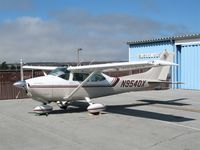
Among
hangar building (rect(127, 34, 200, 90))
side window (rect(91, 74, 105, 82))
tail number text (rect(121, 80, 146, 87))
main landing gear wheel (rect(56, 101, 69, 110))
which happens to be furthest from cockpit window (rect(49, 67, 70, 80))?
hangar building (rect(127, 34, 200, 90))

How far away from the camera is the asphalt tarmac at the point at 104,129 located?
884cm

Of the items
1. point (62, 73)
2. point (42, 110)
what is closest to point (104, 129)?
point (42, 110)

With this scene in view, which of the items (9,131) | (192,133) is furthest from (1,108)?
(192,133)

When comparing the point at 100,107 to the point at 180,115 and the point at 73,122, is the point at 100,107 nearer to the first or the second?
the point at 73,122

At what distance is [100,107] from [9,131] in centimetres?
437

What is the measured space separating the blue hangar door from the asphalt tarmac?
38.0 feet

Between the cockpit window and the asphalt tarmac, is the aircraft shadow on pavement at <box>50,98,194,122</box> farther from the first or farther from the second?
the cockpit window

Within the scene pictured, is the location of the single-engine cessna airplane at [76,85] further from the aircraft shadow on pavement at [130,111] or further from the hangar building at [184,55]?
the hangar building at [184,55]

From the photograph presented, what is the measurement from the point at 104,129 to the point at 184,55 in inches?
758

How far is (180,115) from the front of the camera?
13883 mm

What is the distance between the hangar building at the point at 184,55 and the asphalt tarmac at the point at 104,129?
11778mm

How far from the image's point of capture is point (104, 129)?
11.0 metres

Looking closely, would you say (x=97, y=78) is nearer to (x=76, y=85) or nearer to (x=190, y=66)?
(x=76, y=85)

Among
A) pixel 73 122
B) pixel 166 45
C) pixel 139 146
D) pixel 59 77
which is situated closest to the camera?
pixel 139 146
